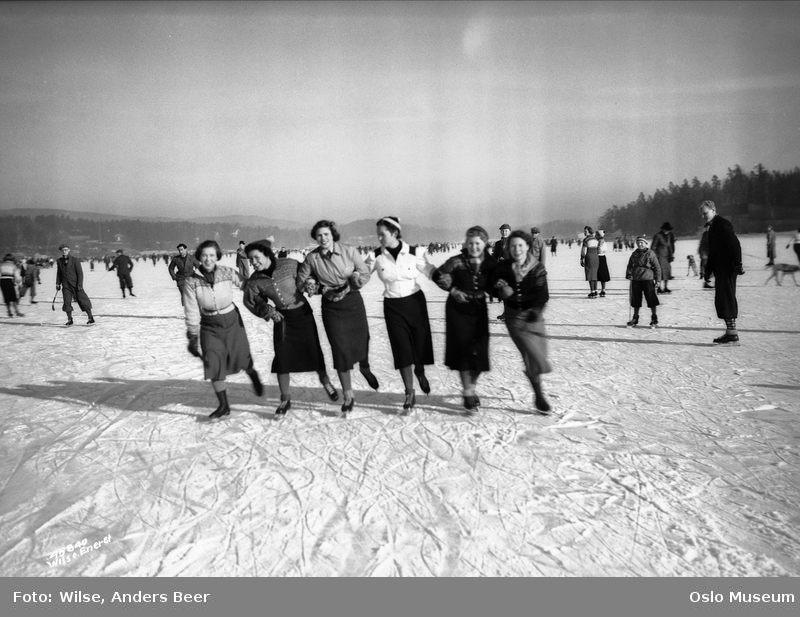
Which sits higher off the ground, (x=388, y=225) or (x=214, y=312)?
(x=388, y=225)

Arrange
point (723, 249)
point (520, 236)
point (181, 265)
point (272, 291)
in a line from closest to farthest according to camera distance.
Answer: point (520, 236)
point (272, 291)
point (723, 249)
point (181, 265)

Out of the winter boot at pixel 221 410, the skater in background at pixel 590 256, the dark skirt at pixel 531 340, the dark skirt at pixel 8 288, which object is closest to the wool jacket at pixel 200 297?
the winter boot at pixel 221 410

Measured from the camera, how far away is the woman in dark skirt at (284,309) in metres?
5.39

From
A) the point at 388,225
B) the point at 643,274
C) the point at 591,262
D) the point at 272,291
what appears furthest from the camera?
the point at 591,262

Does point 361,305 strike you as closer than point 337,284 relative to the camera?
No

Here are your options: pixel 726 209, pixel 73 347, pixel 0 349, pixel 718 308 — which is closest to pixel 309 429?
pixel 718 308

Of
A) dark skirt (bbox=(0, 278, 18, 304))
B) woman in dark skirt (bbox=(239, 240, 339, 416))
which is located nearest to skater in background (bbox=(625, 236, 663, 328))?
woman in dark skirt (bbox=(239, 240, 339, 416))

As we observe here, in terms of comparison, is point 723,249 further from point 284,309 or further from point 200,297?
point 200,297

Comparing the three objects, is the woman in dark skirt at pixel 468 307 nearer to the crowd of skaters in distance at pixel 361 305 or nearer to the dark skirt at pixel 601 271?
the crowd of skaters in distance at pixel 361 305

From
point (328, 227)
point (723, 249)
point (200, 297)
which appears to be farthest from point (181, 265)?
point (723, 249)

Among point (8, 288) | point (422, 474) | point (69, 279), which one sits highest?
point (69, 279)

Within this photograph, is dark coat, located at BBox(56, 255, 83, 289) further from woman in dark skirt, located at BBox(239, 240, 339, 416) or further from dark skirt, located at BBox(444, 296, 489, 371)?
dark skirt, located at BBox(444, 296, 489, 371)

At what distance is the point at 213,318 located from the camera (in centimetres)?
525

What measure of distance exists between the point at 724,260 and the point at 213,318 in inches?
253
